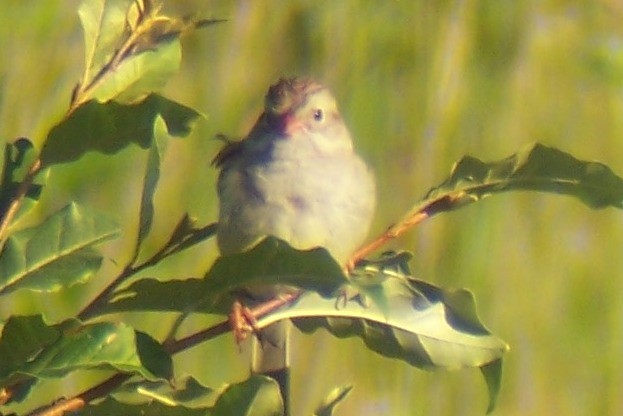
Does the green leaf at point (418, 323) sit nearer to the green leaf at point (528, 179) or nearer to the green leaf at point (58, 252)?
the green leaf at point (528, 179)

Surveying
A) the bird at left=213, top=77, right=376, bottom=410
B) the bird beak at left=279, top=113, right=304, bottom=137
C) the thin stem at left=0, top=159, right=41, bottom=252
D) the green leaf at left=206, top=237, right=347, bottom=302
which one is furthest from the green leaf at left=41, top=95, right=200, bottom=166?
the bird beak at left=279, top=113, right=304, bottom=137

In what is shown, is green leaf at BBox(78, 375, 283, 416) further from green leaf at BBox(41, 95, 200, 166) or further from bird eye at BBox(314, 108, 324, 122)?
bird eye at BBox(314, 108, 324, 122)

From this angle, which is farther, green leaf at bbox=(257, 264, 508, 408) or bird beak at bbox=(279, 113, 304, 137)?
bird beak at bbox=(279, 113, 304, 137)

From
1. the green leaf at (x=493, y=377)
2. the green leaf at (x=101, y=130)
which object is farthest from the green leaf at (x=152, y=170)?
the green leaf at (x=493, y=377)

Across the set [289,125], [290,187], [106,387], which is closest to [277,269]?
[106,387]

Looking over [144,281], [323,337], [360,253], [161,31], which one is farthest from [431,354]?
[323,337]

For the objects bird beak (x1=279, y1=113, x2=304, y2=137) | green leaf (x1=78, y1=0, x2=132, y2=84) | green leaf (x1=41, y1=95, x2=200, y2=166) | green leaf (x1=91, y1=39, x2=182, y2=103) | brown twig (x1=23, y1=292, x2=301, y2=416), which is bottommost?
brown twig (x1=23, y1=292, x2=301, y2=416)
